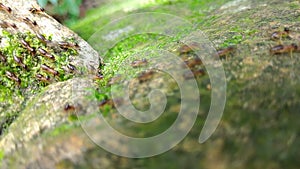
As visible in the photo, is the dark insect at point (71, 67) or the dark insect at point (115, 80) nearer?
the dark insect at point (115, 80)

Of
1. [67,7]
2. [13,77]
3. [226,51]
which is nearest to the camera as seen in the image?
[226,51]

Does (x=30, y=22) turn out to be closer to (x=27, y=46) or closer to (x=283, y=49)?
(x=27, y=46)

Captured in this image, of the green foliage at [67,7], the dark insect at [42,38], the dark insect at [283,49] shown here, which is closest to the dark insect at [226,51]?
the dark insect at [283,49]

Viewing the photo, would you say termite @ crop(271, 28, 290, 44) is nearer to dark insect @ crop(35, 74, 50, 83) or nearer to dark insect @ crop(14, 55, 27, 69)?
dark insect @ crop(35, 74, 50, 83)

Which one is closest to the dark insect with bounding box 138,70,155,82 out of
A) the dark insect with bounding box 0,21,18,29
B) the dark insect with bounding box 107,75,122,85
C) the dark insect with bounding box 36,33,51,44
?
the dark insect with bounding box 107,75,122,85

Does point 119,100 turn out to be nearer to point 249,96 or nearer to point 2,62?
point 249,96

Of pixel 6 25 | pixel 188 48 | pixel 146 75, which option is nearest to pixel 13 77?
pixel 6 25

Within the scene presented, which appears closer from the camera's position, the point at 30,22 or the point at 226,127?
the point at 226,127

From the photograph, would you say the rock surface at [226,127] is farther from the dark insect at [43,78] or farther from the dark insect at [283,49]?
the dark insect at [43,78]

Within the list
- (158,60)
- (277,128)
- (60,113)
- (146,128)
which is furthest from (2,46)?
(277,128)
